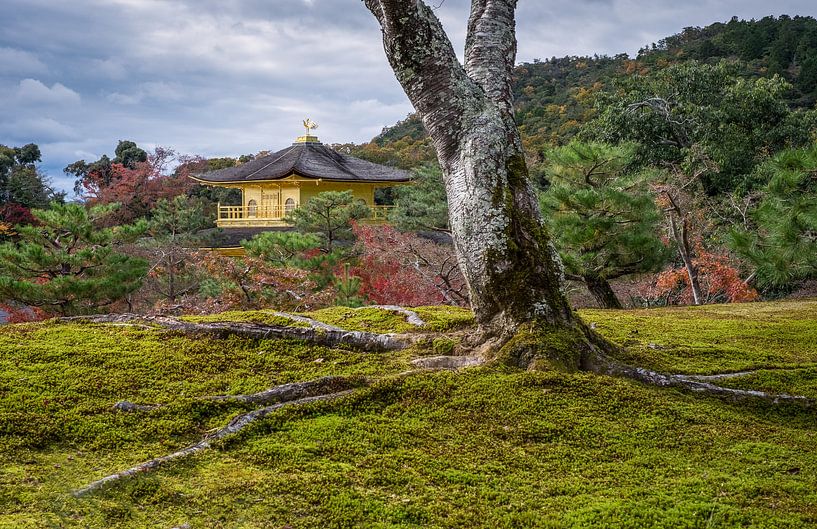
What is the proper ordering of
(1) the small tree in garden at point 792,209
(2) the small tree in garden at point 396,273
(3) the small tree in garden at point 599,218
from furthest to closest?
(2) the small tree in garden at point 396,273, (3) the small tree in garden at point 599,218, (1) the small tree in garden at point 792,209

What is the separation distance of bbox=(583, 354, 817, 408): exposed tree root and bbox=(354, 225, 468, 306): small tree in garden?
292 inches

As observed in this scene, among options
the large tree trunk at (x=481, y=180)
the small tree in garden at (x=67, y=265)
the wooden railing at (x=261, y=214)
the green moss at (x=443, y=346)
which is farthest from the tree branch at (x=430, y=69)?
the wooden railing at (x=261, y=214)

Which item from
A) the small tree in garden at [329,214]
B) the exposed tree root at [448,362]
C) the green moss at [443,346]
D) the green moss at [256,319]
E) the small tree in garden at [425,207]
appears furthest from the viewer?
the small tree in garden at [425,207]

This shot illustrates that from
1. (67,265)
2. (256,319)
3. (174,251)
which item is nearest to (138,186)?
(174,251)

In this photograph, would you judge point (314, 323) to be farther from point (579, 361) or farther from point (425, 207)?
point (425, 207)

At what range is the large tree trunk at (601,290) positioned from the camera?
862cm

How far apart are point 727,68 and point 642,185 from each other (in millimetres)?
10083

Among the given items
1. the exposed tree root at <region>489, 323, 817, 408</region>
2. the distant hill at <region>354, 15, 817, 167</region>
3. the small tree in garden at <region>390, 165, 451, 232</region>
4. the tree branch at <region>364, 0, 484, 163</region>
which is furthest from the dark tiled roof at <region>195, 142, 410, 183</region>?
the exposed tree root at <region>489, 323, 817, 408</region>

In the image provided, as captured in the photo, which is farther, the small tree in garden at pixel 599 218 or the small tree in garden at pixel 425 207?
the small tree in garden at pixel 425 207

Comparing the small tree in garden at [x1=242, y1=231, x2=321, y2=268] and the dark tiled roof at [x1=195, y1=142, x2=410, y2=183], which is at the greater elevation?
the dark tiled roof at [x1=195, y1=142, x2=410, y2=183]

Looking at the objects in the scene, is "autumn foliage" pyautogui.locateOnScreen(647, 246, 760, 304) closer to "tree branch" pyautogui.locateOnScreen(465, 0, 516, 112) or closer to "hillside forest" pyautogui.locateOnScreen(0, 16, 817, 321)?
"hillside forest" pyautogui.locateOnScreen(0, 16, 817, 321)

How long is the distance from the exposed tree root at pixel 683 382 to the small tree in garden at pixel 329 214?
1035cm

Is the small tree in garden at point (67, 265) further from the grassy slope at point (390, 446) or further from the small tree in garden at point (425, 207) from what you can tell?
the small tree in garden at point (425, 207)

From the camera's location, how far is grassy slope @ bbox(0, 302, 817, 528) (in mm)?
2139
